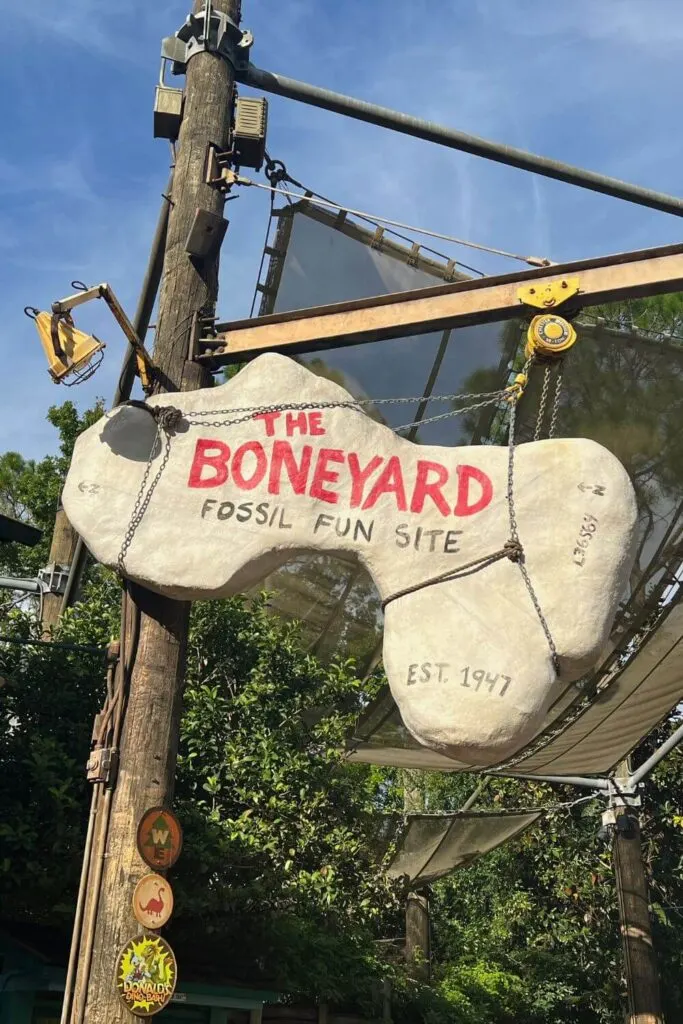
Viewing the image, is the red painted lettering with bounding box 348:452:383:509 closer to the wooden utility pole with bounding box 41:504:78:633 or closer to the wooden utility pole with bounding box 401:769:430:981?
the wooden utility pole with bounding box 41:504:78:633

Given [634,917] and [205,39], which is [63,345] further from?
[634,917]

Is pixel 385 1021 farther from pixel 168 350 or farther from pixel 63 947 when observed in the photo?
pixel 168 350

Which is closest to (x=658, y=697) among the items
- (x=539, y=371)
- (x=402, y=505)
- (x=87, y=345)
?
(x=539, y=371)

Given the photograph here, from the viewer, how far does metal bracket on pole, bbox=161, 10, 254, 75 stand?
6.13m

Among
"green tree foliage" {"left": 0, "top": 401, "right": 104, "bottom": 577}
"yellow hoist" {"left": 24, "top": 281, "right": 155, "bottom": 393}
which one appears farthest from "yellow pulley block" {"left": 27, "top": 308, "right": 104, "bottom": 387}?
"green tree foliage" {"left": 0, "top": 401, "right": 104, "bottom": 577}

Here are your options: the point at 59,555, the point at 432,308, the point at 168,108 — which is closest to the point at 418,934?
the point at 59,555

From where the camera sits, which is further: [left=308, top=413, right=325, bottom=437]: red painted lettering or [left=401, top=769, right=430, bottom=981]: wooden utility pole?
[left=401, top=769, right=430, bottom=981]: wooden utility pole

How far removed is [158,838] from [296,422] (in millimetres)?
2014

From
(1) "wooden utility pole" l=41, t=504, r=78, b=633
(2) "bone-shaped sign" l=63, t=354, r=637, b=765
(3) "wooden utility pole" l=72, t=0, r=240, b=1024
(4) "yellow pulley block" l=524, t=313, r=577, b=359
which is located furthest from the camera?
(1) "wooden utility pole" l=41, t=504, r=78, b=633

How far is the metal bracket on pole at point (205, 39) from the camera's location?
20.1 feet

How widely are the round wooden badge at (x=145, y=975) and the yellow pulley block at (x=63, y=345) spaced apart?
2686 mm

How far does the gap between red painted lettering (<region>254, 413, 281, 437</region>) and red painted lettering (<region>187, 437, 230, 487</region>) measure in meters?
0.21

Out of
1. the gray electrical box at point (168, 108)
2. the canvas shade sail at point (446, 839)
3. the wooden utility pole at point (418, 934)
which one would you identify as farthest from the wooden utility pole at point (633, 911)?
the gray electrical box at point (168, 108)

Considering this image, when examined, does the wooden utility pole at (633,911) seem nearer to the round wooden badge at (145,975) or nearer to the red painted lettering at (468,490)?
the red painted lettering at (468,490)
